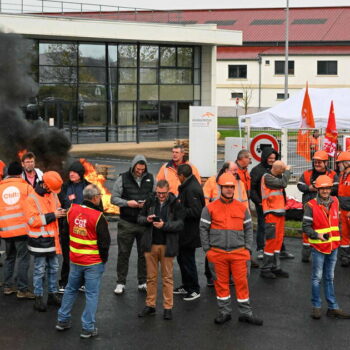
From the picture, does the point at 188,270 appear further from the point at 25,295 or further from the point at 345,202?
the point at 345,202

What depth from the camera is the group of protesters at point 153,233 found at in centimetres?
747

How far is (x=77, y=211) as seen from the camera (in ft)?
24.4

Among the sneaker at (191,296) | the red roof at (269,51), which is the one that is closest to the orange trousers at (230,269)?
the sneaker at (191,296)

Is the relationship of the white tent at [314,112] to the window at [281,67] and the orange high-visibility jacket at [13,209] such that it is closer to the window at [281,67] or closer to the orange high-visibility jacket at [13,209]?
the orange high-visibility jacket at [13,209]

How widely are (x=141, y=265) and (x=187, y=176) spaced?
4.59 ft

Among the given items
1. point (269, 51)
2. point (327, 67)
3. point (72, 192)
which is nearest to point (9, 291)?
point (72, 192)

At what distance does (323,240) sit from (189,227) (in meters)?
1.83

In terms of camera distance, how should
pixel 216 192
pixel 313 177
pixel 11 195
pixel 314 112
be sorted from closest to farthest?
pixel 11 195, pixel 216 192, pixel 313 177, pixel 314 112

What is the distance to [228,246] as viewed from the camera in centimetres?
773

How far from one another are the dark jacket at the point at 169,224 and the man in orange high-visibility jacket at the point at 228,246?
38cm

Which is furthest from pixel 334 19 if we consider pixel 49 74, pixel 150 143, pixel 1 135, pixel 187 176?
pixel 187 176

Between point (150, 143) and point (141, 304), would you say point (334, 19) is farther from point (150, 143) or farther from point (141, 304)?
point (141, 304)

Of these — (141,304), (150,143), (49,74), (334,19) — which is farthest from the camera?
(334,19)

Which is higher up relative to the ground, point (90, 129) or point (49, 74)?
point (49, 74)
